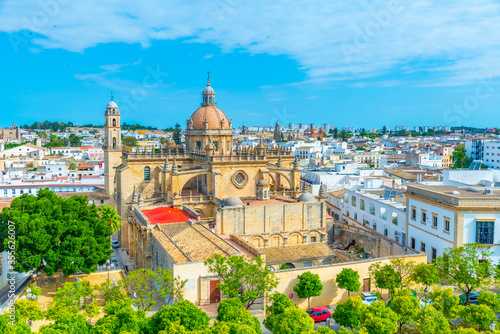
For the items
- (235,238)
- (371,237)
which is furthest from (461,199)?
(235,238)

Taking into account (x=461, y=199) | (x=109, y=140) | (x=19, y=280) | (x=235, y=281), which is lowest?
(x=19, y=280)

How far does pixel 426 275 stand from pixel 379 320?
27.6 ft

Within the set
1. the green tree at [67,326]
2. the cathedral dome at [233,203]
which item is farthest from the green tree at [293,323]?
the cathedral dome at [233,203]

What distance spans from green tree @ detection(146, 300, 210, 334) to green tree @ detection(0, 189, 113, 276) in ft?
43.8

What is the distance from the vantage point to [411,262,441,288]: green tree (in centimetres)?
2623

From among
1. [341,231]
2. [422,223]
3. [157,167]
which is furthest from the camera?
[157,167]

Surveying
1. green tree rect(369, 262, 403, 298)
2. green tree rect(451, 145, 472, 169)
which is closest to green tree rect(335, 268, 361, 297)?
green tree rect(369, 262, 403, 298)

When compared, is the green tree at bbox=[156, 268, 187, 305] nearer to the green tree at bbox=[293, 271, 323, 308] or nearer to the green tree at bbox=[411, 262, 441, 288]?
the green tree at bbox=[293, 271, 323, 308]

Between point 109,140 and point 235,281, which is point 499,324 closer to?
point 235,281

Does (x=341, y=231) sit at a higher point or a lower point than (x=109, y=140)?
lower

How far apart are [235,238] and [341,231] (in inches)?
521

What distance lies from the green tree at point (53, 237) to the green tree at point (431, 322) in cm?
2095

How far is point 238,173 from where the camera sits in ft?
146

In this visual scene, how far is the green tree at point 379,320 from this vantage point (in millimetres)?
19344
